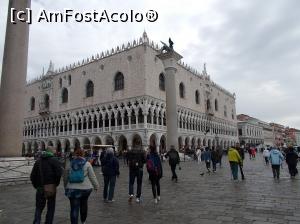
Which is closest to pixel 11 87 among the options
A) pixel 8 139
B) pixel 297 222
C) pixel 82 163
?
pixel 8 139

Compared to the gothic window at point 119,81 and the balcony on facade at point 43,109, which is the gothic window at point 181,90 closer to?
the gothic window at point 119,81

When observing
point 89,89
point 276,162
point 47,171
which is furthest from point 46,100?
point 47,171

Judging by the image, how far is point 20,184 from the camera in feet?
33.0

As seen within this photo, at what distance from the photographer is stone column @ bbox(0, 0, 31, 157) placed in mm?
9914

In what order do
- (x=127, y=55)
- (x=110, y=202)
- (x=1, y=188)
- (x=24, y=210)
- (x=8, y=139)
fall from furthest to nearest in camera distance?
(x=127, y=55) → (x=8, y=139) → (x=1, y=188) → (x=110, y=202) → (x=24, y=210)

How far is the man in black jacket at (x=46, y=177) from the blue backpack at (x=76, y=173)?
0.17m

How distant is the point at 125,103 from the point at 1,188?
86.9 feet

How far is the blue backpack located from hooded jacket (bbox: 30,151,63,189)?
0.17m

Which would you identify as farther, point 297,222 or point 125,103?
point 125,103

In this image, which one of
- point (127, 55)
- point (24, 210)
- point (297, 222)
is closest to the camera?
point (297, 222)

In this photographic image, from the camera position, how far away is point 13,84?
10.1 metres

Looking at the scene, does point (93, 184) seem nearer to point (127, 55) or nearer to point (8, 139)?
point (8, 139)

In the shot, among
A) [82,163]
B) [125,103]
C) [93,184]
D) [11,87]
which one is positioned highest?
[125,103]

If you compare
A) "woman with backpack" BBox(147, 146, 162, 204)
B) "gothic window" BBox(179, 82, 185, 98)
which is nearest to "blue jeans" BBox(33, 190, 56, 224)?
"woman with backpack" BBox(147, 146, 162, 204)
